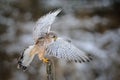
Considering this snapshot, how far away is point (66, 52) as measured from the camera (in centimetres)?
151

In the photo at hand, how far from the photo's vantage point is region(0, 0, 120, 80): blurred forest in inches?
197

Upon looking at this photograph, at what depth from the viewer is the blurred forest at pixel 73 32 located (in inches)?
197

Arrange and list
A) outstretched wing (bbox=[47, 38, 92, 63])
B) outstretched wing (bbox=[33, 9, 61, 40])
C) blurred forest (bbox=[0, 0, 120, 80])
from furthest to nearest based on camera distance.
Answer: blurred forest (bbox=[0, 0, 120, 80])
outstretched wing (bbox=[33, 9, 61, 40])
outstretched wing (bbox=[47, 38, 92, 63])

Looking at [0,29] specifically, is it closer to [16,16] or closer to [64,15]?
[16,16]

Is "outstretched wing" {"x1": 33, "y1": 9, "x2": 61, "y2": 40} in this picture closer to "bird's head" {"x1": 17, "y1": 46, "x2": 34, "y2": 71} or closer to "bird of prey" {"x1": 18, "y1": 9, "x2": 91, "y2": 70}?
"bird of prey" {"x1": 18, "y1": 9, "x2": 91, "y2": 70}

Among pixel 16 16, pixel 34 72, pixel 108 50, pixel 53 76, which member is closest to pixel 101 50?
pixel 108 50

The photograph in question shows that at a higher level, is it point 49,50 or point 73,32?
point 49,50

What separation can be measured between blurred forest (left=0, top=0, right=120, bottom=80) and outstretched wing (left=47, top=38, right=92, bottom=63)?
2910 millimetres

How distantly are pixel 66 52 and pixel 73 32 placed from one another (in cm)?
399

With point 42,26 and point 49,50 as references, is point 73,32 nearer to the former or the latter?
point 42,26

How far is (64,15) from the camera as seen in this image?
584 cm

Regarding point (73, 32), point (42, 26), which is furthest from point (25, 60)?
point (73, 32)

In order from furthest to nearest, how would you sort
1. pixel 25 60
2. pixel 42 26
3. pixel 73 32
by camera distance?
pixel 73 32 → pixel 42 26 → pixel 25 60

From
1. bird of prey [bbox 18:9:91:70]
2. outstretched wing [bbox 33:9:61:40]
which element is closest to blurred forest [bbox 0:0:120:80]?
outstretched wing [bbox 33:9:61:40]
